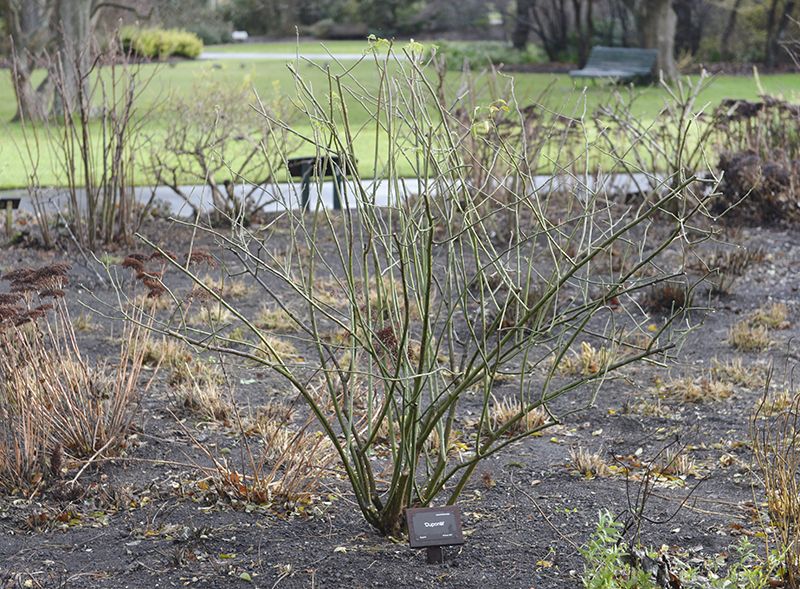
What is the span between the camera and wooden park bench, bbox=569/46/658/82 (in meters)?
21.1

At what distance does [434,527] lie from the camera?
315 cm

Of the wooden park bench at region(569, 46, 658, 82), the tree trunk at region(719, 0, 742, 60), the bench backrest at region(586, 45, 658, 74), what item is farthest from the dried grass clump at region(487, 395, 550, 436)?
the tree trunk at region(719, 0, 742, 60)

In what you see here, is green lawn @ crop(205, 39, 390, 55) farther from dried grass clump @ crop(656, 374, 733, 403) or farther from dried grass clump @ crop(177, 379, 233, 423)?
dried grass clump @ crop(177, 379, 233, 423)

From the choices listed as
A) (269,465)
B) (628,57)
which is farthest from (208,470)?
(628,57)

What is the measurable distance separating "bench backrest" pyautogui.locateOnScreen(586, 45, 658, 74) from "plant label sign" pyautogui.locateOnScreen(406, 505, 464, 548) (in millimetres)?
18952

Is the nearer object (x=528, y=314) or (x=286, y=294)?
(x=528, y=314)

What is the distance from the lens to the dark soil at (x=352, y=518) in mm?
3207

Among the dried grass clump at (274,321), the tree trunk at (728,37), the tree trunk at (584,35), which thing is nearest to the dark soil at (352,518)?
the dried grass clump at (274,321)

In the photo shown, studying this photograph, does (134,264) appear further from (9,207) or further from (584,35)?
(584,35)

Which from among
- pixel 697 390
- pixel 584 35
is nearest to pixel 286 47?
pixel 584 35

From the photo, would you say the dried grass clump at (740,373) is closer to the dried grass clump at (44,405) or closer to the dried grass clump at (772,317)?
the dried grass clump at (772,317)

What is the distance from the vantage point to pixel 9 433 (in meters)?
4.06

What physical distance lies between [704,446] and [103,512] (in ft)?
7.88

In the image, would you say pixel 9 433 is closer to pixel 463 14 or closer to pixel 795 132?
pixel 795 132
